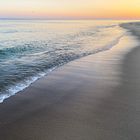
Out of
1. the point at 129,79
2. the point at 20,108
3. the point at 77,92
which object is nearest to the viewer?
the point at 20,108

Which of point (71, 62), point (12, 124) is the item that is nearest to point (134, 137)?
point (12, 124)

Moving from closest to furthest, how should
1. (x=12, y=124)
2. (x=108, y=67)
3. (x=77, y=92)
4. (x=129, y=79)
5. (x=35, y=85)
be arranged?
(x=12, y=124) → (x=77, y=92) → (x=35, y=85) → (x=129, y=79) → (x=108, y=67)

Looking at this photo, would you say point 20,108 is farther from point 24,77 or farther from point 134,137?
point 24,77

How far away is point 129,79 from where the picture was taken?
986 cm

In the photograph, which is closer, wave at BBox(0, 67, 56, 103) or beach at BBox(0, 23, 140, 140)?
beach at BBox(0, 23, 140, 140)

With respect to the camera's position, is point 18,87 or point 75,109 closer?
point 75,109

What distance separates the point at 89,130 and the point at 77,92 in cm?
290

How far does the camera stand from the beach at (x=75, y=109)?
215 inches

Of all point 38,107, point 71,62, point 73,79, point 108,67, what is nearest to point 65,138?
point 38,107

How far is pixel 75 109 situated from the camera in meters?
6.82

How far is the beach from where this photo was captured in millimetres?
5465

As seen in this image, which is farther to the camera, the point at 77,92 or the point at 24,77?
the point at 24,77

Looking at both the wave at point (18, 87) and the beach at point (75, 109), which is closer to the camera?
the beach at point (75, 109)

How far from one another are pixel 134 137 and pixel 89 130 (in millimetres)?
871
